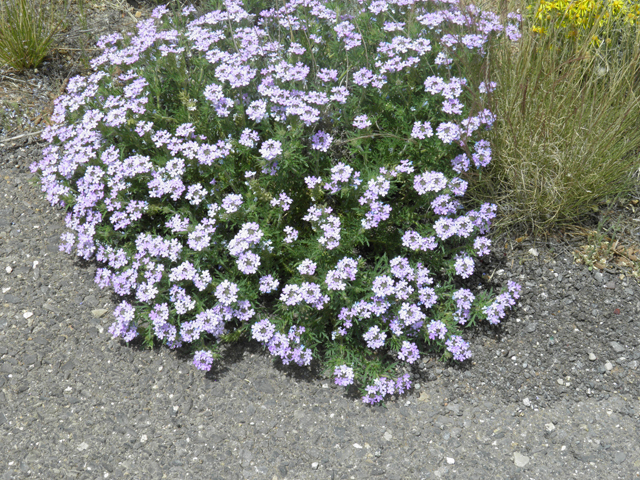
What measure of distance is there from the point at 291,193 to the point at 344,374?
3.80 ft

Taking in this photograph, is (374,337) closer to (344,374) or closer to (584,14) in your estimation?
(344,374)

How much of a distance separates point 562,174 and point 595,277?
0.70 m

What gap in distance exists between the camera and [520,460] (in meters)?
2.74

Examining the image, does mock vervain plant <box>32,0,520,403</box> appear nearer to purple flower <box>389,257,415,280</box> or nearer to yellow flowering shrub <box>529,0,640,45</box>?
purple flower <box>389,257,415,280</box>

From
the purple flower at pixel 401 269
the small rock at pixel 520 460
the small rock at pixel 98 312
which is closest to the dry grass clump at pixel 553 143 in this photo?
the purple flower at pixel 401 269

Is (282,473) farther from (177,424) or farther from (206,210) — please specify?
(206,210)

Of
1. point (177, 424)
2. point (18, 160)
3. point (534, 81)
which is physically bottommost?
point (177, 424)

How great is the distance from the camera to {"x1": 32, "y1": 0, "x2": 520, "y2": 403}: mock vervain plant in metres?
3.01

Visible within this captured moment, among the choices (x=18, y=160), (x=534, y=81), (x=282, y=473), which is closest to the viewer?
(x=282, y=473)

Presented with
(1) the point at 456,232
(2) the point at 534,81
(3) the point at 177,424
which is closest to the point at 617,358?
(1) the point at 456,232

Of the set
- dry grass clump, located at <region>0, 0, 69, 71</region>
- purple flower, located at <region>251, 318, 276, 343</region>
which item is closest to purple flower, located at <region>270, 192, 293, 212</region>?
purple flower, located at <region>251, 318, 276, 343</region>

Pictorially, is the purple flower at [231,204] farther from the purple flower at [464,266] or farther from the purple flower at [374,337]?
the purple flower at [464,266]

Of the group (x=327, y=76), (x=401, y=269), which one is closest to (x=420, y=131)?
(x=327, y=76)

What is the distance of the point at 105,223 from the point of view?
137 inches
